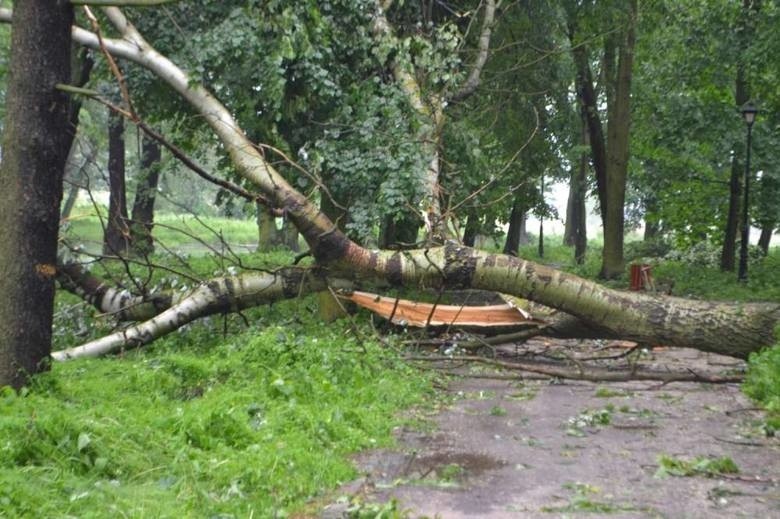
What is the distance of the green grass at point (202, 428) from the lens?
4.61 m

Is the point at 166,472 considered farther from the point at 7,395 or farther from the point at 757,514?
the point at 757,514

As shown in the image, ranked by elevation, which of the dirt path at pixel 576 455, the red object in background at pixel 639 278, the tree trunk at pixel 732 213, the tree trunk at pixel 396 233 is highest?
the tree trunk at pixel 732 213

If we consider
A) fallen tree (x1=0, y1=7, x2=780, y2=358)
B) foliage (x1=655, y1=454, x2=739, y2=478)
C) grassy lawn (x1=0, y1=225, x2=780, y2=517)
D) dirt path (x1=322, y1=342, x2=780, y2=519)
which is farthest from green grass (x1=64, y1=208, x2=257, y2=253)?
foliage (x1=655, y1=454, x2=739, y2=478)

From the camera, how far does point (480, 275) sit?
9547 millimetres

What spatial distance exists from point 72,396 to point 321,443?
213cm

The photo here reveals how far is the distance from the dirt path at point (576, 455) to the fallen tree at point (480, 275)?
615 millimetres

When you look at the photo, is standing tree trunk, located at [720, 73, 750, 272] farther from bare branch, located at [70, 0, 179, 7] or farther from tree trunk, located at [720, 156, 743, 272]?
bare branch, located at [70, 0, 179, 7]

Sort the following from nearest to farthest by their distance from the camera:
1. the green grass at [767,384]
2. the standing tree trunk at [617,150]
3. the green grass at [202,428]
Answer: the green grass at [202,428], the green grass at [767,384], the standing tree trunk at [617,150]

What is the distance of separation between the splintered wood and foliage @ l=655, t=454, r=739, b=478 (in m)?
4.88

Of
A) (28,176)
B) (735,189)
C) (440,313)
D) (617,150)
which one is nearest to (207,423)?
(28,176)

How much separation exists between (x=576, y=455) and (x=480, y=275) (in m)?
3.45

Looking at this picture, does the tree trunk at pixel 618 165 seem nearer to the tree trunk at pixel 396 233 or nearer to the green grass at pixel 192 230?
the tree trunk at pixel 396 233

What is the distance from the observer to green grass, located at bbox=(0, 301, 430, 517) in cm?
461

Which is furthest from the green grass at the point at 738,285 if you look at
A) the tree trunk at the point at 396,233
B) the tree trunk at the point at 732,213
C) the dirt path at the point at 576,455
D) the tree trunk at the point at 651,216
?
the tree trunk at the point at 396,233
